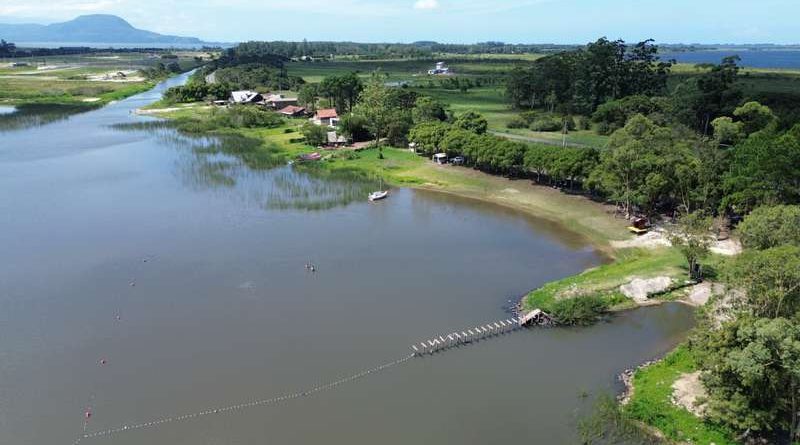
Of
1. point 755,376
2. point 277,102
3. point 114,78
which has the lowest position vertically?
point 755,376

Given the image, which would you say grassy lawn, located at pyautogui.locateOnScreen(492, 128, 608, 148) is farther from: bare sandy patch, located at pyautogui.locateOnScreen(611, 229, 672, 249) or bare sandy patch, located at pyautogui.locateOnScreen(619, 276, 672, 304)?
bare sandy patch, located at pyautogui.locateOnScreen(619, 276, 672, 304)

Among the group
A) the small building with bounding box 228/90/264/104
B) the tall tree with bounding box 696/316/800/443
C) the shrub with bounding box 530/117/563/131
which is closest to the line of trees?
the shrub with bounding box 530/117/563/131

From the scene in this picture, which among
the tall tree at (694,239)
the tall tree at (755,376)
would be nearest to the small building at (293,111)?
the tall tree at (694,239)

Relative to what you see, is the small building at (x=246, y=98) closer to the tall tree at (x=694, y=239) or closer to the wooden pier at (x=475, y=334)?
the wooden pier at (x=475, y=334)

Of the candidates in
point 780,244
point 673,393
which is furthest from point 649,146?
point 673,393

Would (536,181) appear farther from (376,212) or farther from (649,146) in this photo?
(376,212)

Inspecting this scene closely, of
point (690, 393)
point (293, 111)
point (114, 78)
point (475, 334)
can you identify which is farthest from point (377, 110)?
point (114, 78)

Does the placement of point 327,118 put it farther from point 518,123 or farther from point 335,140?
point 518,123
